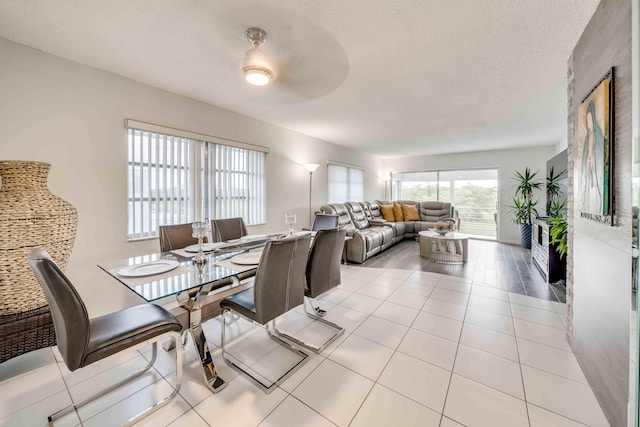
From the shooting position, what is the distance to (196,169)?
3.08 meters

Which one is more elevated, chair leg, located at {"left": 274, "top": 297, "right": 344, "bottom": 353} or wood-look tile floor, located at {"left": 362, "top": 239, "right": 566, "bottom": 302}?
wood-look tile floor, located at {"left": 362, "top": 239, "right": 566, "bottom": 302}

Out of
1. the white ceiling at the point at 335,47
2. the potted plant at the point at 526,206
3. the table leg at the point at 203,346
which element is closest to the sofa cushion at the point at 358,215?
the white ceiling at the point at 335,47

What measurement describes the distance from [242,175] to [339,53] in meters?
2.20

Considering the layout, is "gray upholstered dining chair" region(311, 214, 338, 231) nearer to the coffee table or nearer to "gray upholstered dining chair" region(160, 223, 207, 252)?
"gray upholstered dining chair" region(160, 223, 207, 252)

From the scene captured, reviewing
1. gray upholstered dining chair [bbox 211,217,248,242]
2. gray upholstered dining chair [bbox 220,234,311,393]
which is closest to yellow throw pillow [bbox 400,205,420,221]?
gray upholstered dining chair [bbox 211,217,248,242]

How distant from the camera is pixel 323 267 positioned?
2.06 metres

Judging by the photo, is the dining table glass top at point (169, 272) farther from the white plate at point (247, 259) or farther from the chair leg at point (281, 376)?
the chair leg at point (281, 376)

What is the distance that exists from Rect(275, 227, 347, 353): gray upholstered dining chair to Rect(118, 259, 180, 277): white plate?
38.4 inches

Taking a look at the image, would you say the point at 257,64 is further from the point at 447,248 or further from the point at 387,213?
the point at 387,213

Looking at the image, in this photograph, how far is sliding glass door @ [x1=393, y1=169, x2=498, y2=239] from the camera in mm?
6562

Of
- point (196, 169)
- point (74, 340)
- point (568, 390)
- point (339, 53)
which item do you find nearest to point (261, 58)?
point (339, 53)

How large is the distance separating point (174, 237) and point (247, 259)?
978 millimetres

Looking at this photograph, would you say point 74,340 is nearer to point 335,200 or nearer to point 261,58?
point 261,58

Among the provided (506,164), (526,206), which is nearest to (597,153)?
(526,206)
